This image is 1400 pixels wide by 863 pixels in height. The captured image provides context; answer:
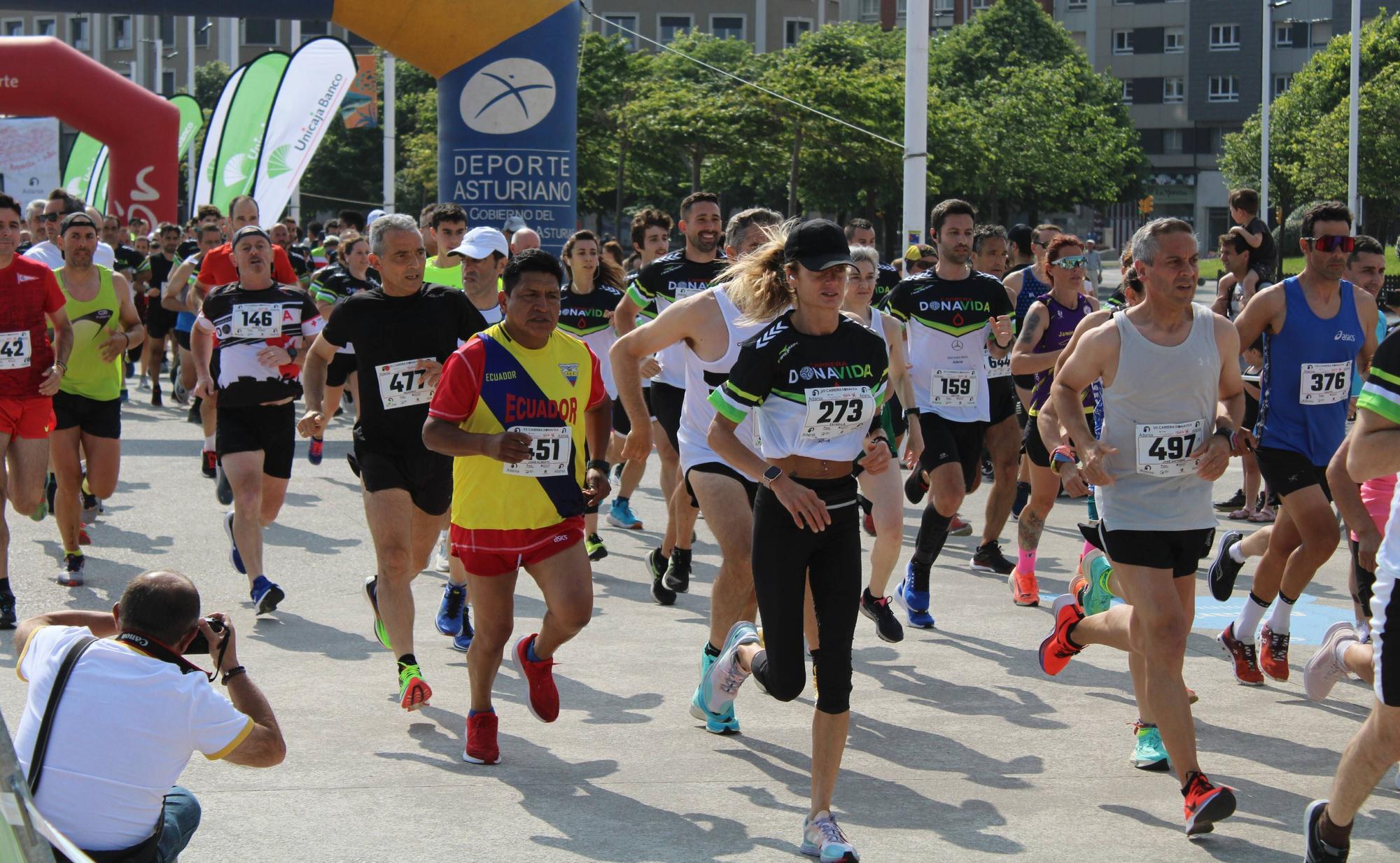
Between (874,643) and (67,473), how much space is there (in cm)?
459

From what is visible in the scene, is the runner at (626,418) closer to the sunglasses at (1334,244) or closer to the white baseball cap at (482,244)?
the white baseball cap at (482,244)

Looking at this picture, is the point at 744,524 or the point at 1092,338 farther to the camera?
the point at 744,524

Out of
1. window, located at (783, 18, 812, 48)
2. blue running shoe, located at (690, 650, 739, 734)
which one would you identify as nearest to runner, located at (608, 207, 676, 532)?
blue running shoe, located at (690, 650, 739, 734)

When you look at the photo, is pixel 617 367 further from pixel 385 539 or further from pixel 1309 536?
pixel 1309 536

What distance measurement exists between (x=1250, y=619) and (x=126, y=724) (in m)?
4.98

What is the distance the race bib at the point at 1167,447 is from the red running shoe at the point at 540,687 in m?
2.20

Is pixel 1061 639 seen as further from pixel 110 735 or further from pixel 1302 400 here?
pixel 110 735

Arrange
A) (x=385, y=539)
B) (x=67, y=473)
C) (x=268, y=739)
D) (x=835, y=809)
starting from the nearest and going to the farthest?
(x=268, y=739), (x=835, y=809), (x=385, y=539), (x=67, y=473)

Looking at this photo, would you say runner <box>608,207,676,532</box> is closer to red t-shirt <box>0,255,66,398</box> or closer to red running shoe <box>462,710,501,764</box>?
red t-shirt <box>0,255,66,398</box>

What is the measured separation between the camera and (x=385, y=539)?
660 centimetres

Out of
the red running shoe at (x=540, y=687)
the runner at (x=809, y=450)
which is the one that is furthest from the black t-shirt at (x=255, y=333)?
the runner at (x=809, y=450)

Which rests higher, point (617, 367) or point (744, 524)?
point (617, 367)

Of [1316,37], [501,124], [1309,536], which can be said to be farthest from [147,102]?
[1316,37]

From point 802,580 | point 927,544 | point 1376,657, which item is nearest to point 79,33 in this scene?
point 927,544
